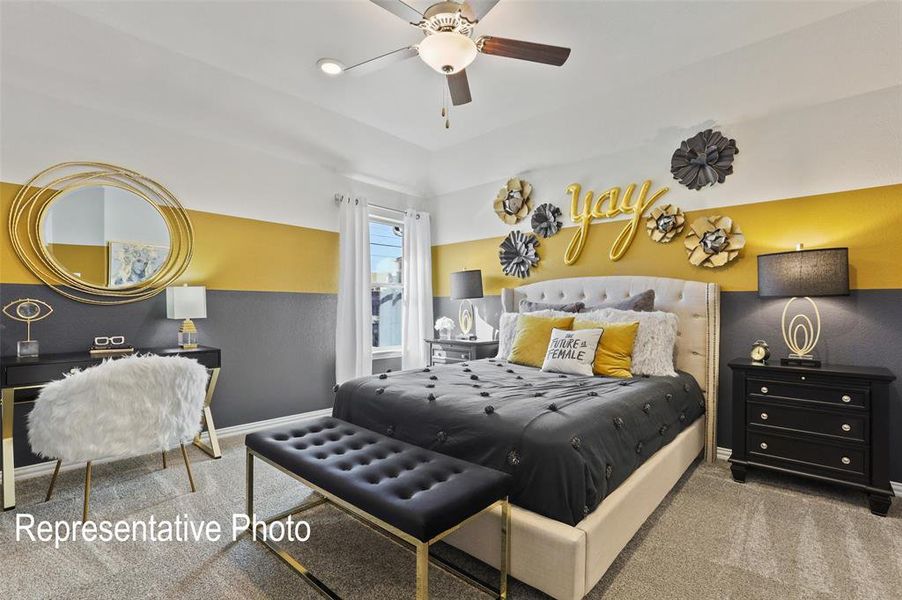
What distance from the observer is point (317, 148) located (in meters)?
4.08

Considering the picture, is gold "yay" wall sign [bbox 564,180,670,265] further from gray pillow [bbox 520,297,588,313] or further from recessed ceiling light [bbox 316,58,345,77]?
recessed ceiling light [bbox 316,58,345,77]

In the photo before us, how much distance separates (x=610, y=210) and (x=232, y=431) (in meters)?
3.91

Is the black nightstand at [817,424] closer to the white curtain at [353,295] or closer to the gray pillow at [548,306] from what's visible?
the gray pillow at [548,306]

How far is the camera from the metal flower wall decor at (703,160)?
3139 millimetres

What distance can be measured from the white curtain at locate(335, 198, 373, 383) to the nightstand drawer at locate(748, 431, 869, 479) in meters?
3.42

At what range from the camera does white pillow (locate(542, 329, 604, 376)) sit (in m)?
2.82

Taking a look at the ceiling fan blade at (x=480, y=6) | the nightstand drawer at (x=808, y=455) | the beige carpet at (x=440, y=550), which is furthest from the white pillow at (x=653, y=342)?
the ceiling fan blade at (x=480, y=6)

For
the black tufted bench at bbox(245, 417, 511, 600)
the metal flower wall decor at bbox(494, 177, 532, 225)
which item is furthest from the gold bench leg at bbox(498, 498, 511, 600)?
the metal flower wall decor at bbox(494, 177, 532, 225)

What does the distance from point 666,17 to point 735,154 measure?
1.16 metres

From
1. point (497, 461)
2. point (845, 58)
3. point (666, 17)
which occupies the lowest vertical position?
point (497, 461)

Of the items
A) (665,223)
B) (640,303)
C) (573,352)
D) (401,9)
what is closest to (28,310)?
(401,9)

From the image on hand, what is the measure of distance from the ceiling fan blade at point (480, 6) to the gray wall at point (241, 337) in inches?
116

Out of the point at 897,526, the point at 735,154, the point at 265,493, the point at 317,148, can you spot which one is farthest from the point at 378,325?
the point at 897,526

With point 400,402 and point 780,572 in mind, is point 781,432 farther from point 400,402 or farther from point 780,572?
point 400,402
